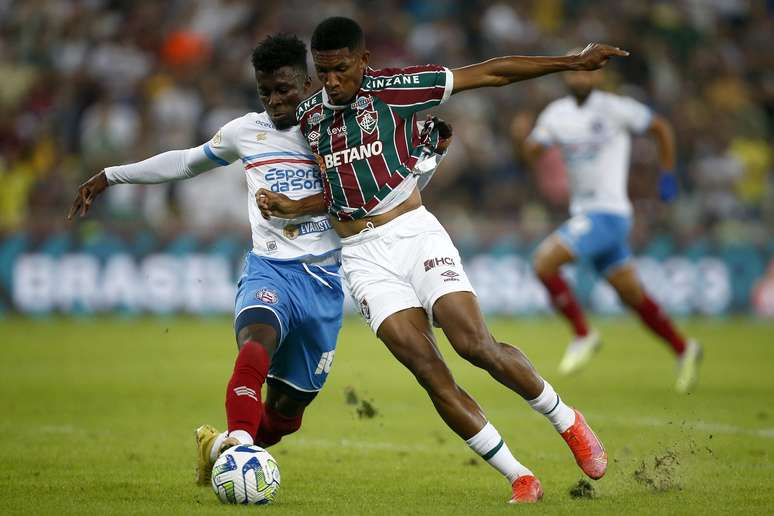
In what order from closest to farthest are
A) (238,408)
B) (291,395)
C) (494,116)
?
(238,408), (291,395), (494,116)

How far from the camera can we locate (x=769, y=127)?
22.4 meters

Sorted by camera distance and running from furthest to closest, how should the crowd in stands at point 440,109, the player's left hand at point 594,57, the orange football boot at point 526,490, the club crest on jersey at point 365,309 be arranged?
the crowd in stands at point 440,109, the club crest on jersey at point 365,309, the player's left hand at point 594,57, the orange football boot at point 526,490

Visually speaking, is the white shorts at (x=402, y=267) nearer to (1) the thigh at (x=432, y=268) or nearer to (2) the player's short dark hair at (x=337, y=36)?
(1) the thigh at (x=432, y=268)

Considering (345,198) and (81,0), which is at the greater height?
(81,0)

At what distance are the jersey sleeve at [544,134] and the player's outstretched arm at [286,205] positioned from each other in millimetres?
6079

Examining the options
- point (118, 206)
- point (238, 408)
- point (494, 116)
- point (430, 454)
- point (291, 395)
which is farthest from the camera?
point (494, 116)

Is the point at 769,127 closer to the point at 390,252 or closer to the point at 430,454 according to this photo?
the point at 430,454

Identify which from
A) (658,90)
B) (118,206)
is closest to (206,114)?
(118,206)

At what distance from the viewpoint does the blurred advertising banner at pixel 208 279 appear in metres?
18.7

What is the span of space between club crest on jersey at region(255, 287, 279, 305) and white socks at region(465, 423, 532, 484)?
144 cm

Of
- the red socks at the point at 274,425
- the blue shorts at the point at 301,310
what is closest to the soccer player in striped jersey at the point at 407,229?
the blue shorts at the point at 301,310

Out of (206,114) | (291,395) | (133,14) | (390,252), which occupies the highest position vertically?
(133,14)

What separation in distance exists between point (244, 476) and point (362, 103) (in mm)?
2184

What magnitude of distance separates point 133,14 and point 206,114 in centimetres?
350
